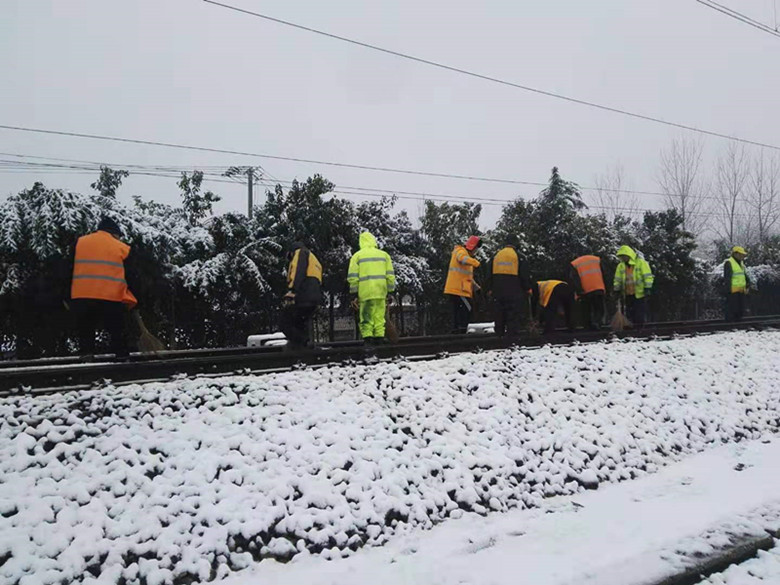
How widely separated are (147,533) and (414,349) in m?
3.91

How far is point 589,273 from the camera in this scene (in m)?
10.0

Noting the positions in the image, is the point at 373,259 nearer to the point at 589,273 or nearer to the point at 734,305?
the point at 589,273

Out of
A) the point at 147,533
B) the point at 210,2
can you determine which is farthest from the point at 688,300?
the point at 147,533

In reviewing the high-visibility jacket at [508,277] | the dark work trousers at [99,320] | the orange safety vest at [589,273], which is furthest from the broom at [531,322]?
the dark work trousers at [99,320]

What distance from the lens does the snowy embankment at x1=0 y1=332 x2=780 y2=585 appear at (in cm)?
311

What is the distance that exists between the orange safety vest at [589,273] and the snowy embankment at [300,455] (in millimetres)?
3721

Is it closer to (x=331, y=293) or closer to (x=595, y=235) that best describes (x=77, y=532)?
(x=331, y=293)

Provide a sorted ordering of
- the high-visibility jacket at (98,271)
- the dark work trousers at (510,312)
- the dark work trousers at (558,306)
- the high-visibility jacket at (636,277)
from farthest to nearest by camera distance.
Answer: the high-visibility jacket at (636,277) → the dark work trousers at (558,306) → the dark work trousers at (510,312) → the high-visibility jacket at (98,271)

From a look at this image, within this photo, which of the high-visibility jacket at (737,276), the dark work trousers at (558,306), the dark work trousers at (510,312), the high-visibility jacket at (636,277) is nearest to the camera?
the dark work trousers at (510,312)

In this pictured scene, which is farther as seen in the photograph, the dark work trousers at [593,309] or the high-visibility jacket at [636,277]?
the high-visibility jacket at [636,277]

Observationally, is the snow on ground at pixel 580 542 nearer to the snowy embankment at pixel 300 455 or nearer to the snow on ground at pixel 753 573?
the snow on ground at pixel 753 573

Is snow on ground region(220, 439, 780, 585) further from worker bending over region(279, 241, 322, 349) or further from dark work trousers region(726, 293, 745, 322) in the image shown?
dark work trousers region(726, 293, 745, 322)

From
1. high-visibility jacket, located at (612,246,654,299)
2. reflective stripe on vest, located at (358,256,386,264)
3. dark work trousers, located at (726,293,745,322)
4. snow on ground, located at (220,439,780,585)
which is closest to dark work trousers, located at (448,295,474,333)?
reflective stripe on vest, located at (358,256,386,264)

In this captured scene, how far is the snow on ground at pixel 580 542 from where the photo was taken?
316 centimetres
